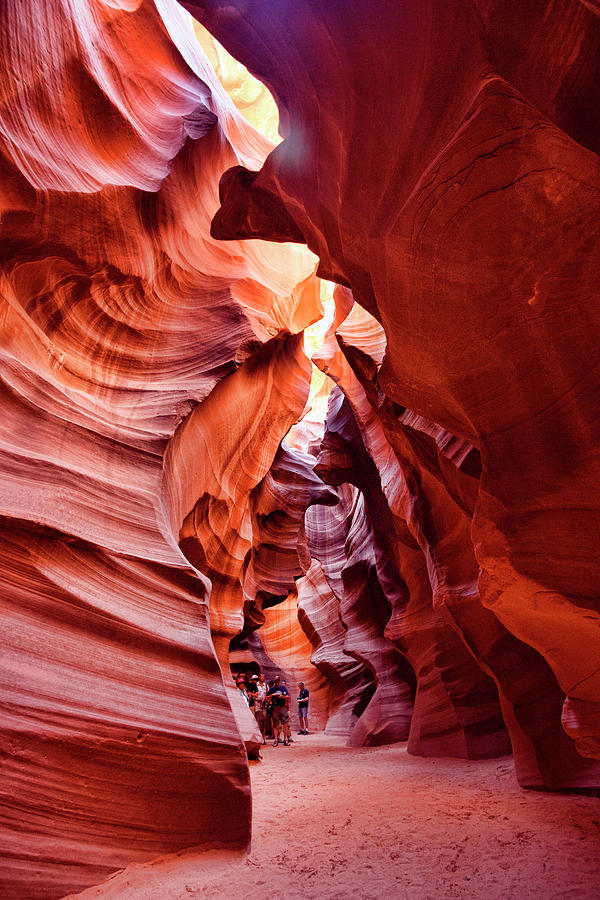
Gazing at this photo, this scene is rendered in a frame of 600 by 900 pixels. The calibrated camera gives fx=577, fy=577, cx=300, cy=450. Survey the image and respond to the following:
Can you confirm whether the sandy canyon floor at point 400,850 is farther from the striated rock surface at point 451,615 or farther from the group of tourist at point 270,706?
the group of tourist at point 270,706

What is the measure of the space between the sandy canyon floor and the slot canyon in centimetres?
4

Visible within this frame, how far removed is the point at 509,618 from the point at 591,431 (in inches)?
63.3

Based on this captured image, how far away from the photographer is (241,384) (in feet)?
26.8

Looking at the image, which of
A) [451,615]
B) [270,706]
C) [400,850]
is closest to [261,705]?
[270,706]

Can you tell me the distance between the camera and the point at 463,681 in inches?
354

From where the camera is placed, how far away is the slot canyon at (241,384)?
2992 mm

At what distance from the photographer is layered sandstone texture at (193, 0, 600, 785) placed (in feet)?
8.41

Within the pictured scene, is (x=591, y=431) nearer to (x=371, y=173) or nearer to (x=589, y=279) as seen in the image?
(x=589, y=279)

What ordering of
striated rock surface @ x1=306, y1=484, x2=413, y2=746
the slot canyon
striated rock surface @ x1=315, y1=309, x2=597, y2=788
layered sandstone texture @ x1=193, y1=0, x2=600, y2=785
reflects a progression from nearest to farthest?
layered sandstone texture @ x1=193, y1=0, x2=600, y2=785 < the slot canyon < striated rock surface @ x1=315, y1=309, x2=597, y2=788 < striated rock surface @ x1=306, y1=484, x2=413, y2=746

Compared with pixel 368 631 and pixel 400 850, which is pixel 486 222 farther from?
pixel 368 631

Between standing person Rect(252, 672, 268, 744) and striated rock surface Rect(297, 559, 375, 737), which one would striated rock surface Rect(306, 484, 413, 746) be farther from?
standing person Rect(252, 672, 268, 744)

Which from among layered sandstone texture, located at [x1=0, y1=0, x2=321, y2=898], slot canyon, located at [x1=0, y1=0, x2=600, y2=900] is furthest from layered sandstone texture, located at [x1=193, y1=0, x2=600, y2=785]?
layered sandstone texture, located at [x1=0, y1=0, x2=321, y2=898]

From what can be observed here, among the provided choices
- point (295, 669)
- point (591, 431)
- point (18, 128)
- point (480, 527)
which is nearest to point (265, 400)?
point (18, 128)

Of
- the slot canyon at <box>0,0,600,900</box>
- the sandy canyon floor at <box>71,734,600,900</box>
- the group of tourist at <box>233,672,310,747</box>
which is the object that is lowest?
the group of tourist at <box>233,672,310,747</box>
